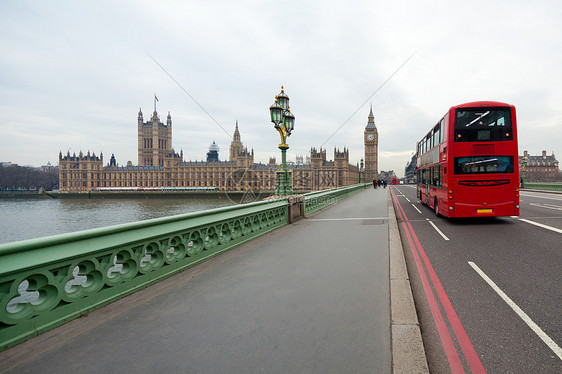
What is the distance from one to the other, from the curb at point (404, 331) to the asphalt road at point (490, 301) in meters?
0.12

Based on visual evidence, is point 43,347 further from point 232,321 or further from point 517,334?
point 517,334

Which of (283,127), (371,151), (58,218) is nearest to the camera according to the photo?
(283,127)

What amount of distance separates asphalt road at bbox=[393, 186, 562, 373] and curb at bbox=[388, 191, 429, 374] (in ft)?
0.40

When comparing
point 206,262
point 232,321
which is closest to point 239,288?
point 232,321

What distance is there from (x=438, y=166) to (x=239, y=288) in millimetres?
10818

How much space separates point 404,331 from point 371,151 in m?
161

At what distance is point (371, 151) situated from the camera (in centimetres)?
15588

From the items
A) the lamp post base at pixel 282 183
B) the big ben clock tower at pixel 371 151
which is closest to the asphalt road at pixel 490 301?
the lamp post base at pixel 282 183

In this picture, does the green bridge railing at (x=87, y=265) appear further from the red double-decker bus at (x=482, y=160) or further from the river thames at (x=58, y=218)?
the river thames at (x=58, y=218)

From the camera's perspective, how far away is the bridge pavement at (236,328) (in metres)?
2.61

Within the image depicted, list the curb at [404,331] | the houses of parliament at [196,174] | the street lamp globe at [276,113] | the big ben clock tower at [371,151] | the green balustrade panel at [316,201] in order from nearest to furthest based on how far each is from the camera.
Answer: the curb at [404,331], the street lamp globe at [276,113], the green balustrade panel at [316,201], the houses of parliament at [196,174], the big ben clock tower at [371,151]

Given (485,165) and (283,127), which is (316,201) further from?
(485,165)

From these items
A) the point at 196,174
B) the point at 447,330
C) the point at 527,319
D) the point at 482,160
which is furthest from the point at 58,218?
the point at 196,174

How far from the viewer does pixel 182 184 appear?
463 feet
